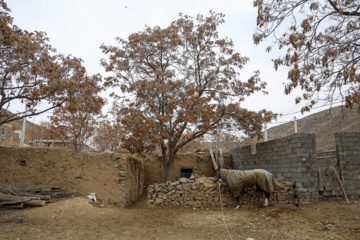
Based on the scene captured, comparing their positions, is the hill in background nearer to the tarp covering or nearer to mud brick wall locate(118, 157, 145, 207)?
the tarp covering

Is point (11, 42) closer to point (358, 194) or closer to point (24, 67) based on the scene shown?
point (24, 67)

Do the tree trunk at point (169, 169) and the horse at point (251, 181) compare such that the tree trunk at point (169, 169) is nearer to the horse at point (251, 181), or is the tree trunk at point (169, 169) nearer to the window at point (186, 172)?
the window at point (186, 172)

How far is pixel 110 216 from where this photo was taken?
7.96m

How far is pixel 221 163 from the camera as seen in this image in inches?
586

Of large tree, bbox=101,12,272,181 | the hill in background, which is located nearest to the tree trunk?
large tree, bbox=101,12,272,181

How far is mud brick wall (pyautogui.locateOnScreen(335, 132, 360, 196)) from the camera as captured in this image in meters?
9.32

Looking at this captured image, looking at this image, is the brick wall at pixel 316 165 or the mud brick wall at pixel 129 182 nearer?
the brick wall at pixel 316 165

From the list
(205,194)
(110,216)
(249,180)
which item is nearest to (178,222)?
(110,216)

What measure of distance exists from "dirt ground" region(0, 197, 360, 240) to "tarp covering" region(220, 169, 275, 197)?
2.28 ft

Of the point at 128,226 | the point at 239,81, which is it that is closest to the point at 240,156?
the point at 239,81

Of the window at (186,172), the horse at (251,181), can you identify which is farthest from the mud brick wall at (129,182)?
the horse at (251,181)

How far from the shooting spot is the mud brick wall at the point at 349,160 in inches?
367

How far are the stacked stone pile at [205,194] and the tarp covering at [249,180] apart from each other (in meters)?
0.52

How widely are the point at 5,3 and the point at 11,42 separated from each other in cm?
122
